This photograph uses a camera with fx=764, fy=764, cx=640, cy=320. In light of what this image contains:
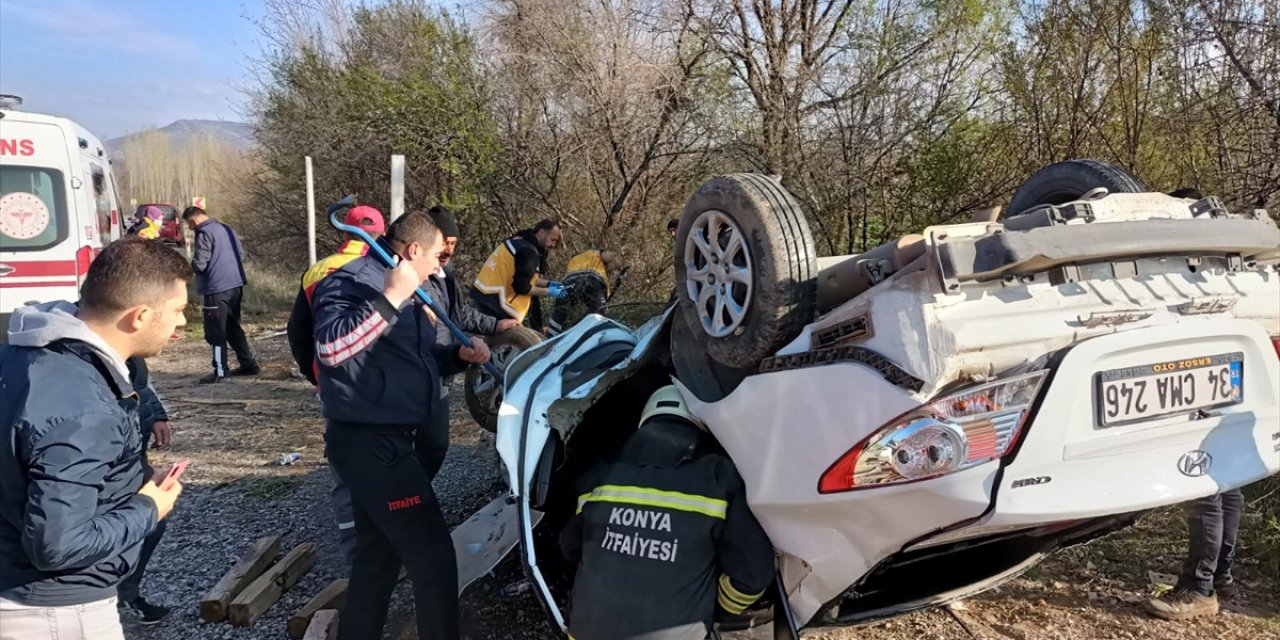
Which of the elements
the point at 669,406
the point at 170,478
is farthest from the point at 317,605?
the point at 669,406

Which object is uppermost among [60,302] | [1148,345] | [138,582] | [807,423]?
[60,302]

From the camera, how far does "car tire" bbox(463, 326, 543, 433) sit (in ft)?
13.2

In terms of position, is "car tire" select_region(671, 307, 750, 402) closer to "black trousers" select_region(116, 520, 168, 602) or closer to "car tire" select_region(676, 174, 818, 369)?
"car tire" select_region(676, 174, 818, 369)

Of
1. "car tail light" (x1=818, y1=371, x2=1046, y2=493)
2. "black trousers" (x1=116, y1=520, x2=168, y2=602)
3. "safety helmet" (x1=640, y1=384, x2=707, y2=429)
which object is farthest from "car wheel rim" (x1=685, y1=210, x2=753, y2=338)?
"black trousers" (x1=116, y1=520, x2=168, y2=602)

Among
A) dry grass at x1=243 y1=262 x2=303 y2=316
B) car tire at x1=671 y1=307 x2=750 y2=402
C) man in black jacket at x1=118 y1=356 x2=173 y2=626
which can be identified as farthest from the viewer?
dry grass at x1=243 y1=262 x2=303 y2=316

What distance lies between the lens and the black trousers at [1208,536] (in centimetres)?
329

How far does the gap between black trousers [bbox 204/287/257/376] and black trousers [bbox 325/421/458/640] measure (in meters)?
6.26

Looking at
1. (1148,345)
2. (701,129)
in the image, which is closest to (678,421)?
(1148,345)

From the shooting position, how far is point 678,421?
245 cm

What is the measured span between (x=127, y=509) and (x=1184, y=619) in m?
3.93

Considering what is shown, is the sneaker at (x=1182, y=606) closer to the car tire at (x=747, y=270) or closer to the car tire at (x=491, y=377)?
the car tire at (x=747, y=270)

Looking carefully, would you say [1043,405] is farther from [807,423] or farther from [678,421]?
[678,421]

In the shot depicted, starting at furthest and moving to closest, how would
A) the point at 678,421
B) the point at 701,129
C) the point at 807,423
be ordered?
the point at 701,129 < the point at 678,421 < the point at 807,423

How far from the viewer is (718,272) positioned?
7.97ft
